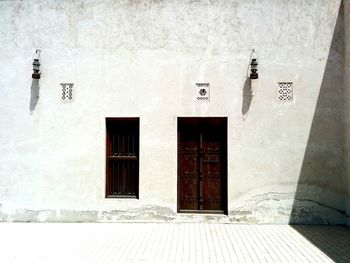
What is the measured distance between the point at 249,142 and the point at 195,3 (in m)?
2.87

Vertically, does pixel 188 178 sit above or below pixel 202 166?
below

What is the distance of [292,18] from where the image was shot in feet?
23.0

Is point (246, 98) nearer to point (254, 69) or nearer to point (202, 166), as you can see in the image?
point (254, 69)

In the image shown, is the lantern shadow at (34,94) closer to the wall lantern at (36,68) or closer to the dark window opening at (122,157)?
the wall lantern at (36,68)

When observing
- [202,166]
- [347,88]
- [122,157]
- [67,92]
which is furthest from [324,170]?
[67,92]

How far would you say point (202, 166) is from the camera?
23.5 feet

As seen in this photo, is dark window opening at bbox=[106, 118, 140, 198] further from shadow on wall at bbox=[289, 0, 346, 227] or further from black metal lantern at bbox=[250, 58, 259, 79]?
shadow on wall at bbox=[289, 0, 346, 227]

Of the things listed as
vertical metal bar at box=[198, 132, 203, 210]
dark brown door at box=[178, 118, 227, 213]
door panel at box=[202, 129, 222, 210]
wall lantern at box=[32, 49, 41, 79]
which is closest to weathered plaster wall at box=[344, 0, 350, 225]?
dark brown door at box=[178, 118, 227, 213]

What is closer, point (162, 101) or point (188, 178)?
point (162, 101)

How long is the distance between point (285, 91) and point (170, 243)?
3.55 meters

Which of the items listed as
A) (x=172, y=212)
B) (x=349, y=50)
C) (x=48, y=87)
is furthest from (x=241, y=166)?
(x=48, y=87)

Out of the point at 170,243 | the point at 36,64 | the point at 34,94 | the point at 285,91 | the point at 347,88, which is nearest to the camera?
the point at 170,243

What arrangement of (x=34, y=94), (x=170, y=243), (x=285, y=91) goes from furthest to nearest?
(x=34, y=94)
(x=285, y=91)
(x=170, y=243)

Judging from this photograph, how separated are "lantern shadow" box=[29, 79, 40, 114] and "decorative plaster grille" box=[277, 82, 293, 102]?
4.68m
